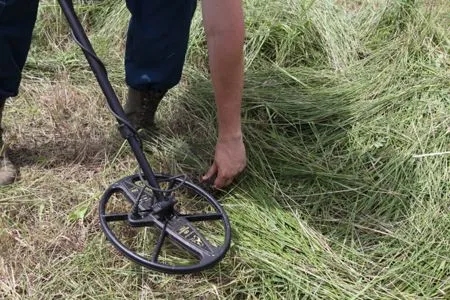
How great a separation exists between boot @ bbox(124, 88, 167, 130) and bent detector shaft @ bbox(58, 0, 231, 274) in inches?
14.3

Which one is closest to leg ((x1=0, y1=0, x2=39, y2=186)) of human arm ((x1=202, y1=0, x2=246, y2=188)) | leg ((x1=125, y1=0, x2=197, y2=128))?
leg ((x1=125, y1=0, x2=197, y2=128))

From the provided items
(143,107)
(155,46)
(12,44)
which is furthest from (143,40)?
(12,44)

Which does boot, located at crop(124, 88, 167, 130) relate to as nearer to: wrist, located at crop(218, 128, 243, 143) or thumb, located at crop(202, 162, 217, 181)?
thumb, located at crop(202, 162, 217, 181)

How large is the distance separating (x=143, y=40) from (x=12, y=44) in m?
0.36

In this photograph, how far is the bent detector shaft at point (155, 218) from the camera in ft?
4.63

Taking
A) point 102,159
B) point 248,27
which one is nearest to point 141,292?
point 102,159

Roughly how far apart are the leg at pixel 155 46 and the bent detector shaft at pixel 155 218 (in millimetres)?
234

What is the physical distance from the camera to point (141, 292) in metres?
1.47

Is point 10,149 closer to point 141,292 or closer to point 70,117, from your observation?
point 70,117

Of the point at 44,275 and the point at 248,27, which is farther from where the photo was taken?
the point at 248,27

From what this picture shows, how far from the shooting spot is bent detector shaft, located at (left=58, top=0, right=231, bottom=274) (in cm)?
141

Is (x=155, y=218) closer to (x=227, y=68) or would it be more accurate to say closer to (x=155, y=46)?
(x=227, y=68)

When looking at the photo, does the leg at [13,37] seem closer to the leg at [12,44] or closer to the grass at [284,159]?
the leg at [12,44]

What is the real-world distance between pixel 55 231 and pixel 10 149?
1.52 feet
